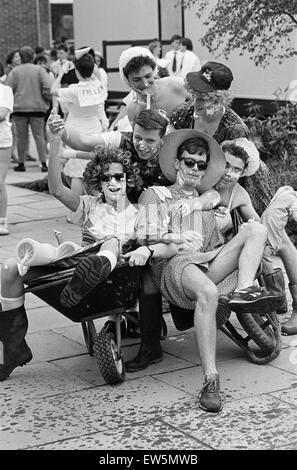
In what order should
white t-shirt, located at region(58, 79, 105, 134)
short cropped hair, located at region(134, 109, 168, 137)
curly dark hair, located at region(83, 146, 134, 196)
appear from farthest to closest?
white t-shirt, located at region(58, 79, 105, 134) < short cropped hair, located at region(134, 109, 168, 137) < curly dark hair, located at region(83, 146, 134, 196)

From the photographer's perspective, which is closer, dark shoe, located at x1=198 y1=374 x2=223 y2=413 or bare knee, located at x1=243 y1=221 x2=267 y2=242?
dark shoe, located at x1=198 y1=374 x2=223 y2=413

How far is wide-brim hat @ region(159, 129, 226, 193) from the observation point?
5.05 meters

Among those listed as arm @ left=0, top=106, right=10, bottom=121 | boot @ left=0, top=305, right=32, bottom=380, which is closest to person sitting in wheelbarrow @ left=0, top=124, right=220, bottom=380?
boot @ left=0, top=305, right=32, bottom=380

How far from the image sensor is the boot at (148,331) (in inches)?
197

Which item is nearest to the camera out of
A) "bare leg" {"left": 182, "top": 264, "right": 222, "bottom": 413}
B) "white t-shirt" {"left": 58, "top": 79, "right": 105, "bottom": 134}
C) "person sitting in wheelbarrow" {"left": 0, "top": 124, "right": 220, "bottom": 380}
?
"bare leg" {"left": 182, "top": 264, "right": 222, "bottom": 413}

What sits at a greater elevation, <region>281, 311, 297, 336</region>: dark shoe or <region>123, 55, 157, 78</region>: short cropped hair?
<region>123, 55, 157, 78</region>: short cropped hair

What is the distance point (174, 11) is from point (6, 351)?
991 cm

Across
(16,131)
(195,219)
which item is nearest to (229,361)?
(195,219)

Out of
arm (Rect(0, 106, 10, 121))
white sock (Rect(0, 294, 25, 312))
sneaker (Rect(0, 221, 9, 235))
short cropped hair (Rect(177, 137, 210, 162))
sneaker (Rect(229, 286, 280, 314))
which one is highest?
short cropped hair (Rect(177, 137, 210, 162))

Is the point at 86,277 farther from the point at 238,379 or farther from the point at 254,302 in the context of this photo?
the point at 238,379

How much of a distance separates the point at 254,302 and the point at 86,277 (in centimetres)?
88

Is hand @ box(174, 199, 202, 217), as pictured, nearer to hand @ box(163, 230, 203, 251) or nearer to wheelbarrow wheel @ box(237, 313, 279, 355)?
hand @ box(163, 230, 203, 251)

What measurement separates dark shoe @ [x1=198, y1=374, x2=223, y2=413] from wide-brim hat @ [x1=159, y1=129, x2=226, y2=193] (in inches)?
48.4
